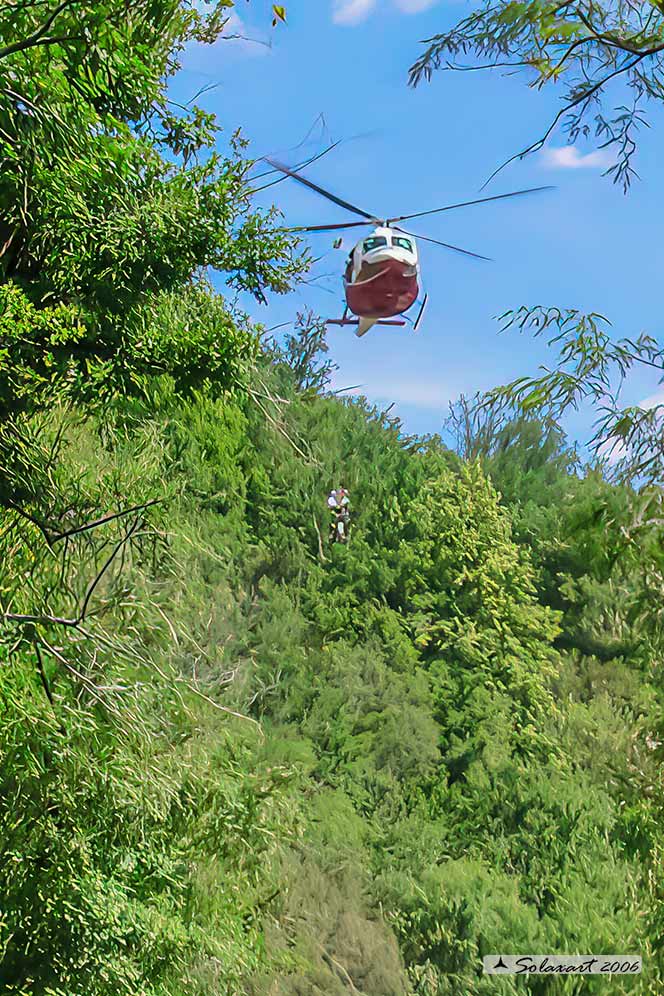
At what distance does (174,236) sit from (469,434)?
15372mm

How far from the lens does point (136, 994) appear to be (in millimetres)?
A: 7703

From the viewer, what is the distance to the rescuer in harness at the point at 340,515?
762 inches

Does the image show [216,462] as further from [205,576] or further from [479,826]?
[479,826]

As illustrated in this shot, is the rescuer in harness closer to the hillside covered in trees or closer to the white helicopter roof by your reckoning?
the hillside covered in trees

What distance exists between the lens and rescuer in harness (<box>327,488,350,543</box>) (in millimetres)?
19344

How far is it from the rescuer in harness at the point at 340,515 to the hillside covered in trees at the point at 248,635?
31 centimetres

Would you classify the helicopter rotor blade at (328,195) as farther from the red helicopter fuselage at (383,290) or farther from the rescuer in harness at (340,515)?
the rescuer in harness at (340,515)

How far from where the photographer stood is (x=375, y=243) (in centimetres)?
1573

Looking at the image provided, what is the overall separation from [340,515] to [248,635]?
307cm

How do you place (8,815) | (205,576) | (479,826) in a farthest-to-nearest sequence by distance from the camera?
(205,576) < (479,826) < (8,815)

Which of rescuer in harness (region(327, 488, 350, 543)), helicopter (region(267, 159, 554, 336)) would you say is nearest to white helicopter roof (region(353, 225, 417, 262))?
helicopter (region(267, 159, 554, 336))

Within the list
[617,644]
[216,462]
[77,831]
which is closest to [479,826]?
[617,644]

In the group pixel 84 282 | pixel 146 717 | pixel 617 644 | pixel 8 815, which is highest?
pixel 617 644

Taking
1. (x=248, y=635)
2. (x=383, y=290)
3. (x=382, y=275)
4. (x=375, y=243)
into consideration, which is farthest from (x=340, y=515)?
(x=375, y=243)
